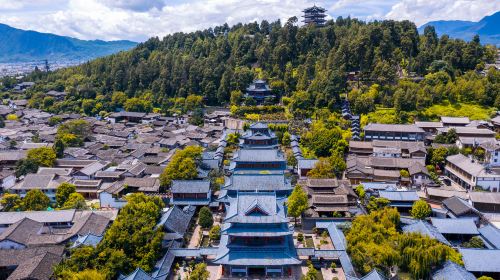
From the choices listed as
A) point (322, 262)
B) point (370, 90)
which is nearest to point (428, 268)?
point (322, 262)

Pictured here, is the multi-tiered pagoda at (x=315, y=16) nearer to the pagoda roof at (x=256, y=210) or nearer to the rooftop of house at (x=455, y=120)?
the rooftop of house at (x=455, y=120)

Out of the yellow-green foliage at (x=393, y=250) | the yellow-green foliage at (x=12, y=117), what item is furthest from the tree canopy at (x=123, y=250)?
the yellow-green foliage at (x=12, y=117)

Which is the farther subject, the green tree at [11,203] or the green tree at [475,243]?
the green tree at [11,203]

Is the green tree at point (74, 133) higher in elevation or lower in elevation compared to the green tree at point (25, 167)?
higher

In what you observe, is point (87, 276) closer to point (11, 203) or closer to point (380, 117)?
point (11, 203)

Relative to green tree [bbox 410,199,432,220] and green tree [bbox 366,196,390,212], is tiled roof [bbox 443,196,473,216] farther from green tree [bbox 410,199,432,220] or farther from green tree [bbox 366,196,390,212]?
green tree [bbox 366,196,390,212]

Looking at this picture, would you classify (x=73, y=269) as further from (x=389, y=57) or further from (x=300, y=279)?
(x=389, y=57)

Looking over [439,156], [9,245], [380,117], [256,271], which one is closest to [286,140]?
[380,117]
